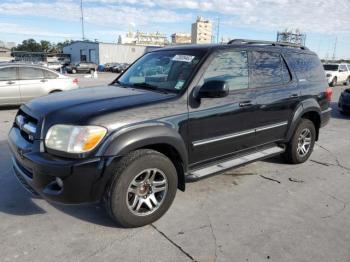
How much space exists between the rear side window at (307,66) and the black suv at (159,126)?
0.18 ft

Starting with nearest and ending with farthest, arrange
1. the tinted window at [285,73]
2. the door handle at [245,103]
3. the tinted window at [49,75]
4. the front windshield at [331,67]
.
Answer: the door handle at [245,103] < the tinted window at [285,73] < the tinted window at [49,75] < the front windshield at [331,67]

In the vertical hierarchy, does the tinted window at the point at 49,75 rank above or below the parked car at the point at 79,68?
above

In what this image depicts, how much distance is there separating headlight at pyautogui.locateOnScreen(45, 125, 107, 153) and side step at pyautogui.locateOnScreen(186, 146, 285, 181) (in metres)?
1.24

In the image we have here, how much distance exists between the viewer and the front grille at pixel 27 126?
11.1 feet

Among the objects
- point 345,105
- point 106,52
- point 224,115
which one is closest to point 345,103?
point 345,105

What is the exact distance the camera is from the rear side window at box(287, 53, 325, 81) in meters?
5.26

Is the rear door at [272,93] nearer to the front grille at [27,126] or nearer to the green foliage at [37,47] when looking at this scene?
the front grille at [27,126]

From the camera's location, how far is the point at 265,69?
4680 millimetres

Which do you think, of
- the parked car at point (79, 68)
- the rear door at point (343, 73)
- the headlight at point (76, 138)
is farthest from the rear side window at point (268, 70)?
the parked car at point (79, 68)

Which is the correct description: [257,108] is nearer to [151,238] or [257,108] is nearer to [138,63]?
[138,63]

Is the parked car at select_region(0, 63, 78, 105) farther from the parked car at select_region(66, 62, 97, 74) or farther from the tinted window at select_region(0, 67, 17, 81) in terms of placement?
the parked car at select_region(66, 62, 97, 74)

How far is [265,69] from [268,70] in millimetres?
75

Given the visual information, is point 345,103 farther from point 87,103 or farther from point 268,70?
point 87,103

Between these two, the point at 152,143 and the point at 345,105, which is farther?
the point at 345,105
